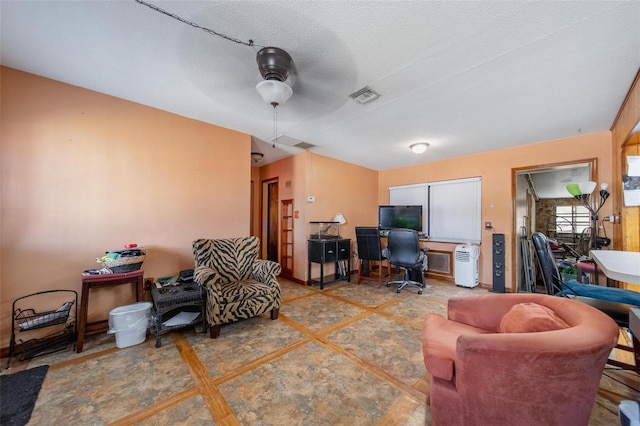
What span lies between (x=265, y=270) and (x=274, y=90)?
6.50 feet

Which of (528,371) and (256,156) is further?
(256,156)

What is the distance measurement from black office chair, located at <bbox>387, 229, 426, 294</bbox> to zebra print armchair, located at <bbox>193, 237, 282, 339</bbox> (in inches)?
86.2

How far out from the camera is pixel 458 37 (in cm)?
165

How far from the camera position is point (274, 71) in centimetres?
179

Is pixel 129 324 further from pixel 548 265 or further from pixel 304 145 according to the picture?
pixel 548 265

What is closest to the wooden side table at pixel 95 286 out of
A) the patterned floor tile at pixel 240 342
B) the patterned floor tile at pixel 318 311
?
the patterned floor tile at pixel 240 342

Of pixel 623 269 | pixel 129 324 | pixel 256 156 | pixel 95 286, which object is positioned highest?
pixel 256 156

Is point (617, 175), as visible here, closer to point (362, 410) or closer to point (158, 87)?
point (362, 410)

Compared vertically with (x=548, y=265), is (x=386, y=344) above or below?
below

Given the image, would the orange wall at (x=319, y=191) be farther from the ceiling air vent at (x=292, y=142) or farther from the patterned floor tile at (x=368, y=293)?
the patterned floor tile at (x=368, y=293)

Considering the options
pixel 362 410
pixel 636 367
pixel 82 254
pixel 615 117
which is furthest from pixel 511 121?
pixel 82 254

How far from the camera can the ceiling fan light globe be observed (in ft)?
5.75

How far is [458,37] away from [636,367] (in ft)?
9.02

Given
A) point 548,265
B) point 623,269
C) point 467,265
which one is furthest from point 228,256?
point 467,265
